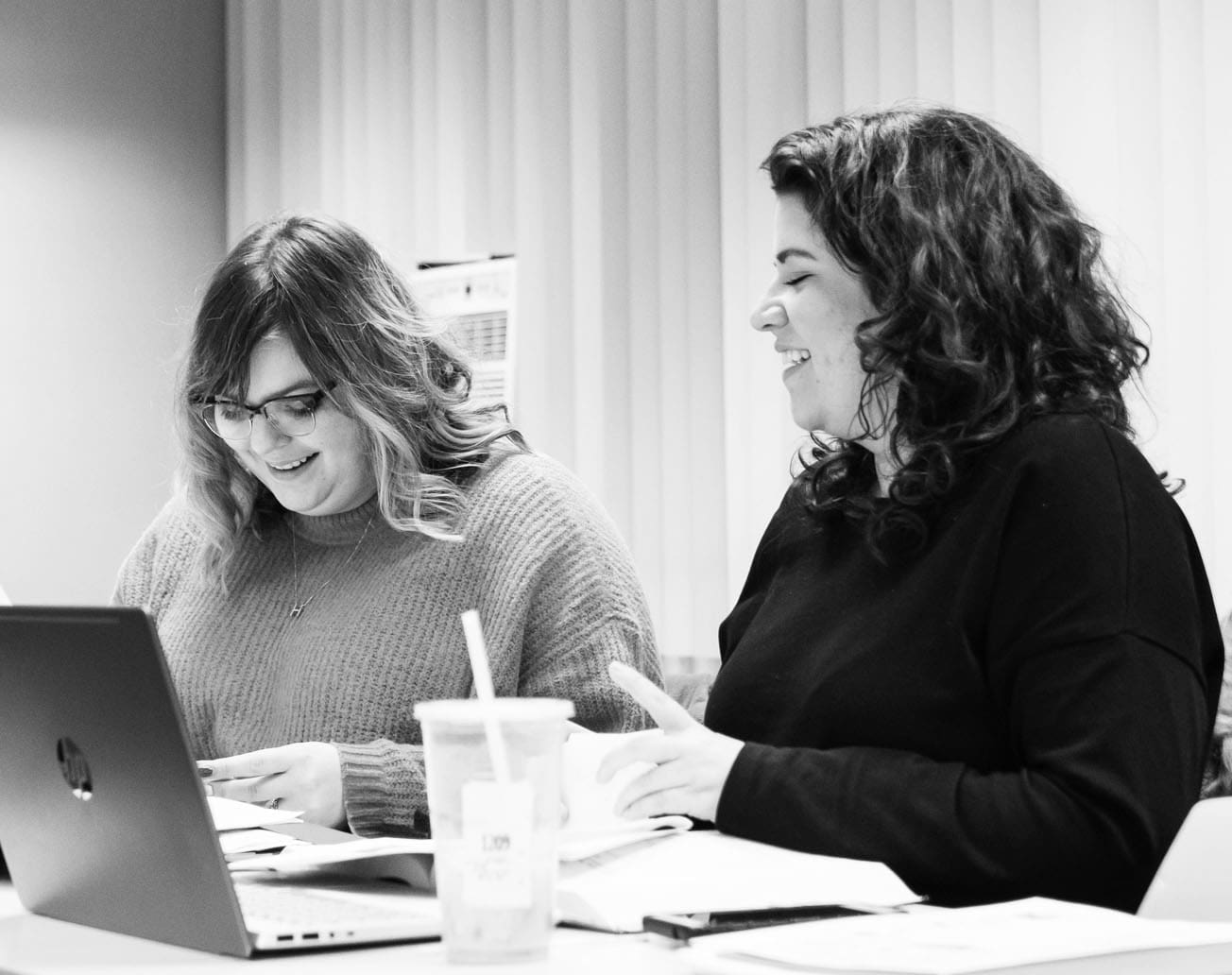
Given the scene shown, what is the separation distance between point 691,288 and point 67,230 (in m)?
1.70

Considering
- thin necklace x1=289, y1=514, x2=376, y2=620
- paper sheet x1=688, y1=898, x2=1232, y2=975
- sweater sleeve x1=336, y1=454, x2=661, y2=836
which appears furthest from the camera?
thin necklace x1=289, y1=514, x2=376, y2=620

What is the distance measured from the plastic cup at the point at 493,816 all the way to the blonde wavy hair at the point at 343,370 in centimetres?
104

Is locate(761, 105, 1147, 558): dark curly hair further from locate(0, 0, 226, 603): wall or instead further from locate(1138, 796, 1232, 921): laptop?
locate(0, 0, 226, 603): wall

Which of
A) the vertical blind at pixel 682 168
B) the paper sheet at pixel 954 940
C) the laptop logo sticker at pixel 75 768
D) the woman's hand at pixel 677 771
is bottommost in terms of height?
the paper sheet at pixel 954 940

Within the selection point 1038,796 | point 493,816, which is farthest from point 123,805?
point 1038,796

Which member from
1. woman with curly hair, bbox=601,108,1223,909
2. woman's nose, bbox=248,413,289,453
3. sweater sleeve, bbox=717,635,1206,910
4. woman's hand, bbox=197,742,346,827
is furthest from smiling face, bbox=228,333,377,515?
sweater sleeve, bbox=717,635,1206,910

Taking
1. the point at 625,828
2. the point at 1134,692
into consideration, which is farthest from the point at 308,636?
the point at 1134,692

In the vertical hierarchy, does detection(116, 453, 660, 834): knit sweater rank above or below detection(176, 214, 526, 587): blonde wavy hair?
below

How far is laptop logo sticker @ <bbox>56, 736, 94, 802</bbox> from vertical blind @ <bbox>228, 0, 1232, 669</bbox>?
2.04m

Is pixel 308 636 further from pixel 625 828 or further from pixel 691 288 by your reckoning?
pixel 691 288

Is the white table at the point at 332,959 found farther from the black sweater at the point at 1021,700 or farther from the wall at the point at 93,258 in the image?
the wall at the point at 93,258

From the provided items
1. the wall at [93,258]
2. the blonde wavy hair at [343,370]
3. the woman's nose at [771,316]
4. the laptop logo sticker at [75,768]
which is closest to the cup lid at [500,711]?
the laptop logo sticker at [75,768]

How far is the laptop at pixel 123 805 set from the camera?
1.00 meters

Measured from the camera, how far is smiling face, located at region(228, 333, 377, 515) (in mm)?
1985
